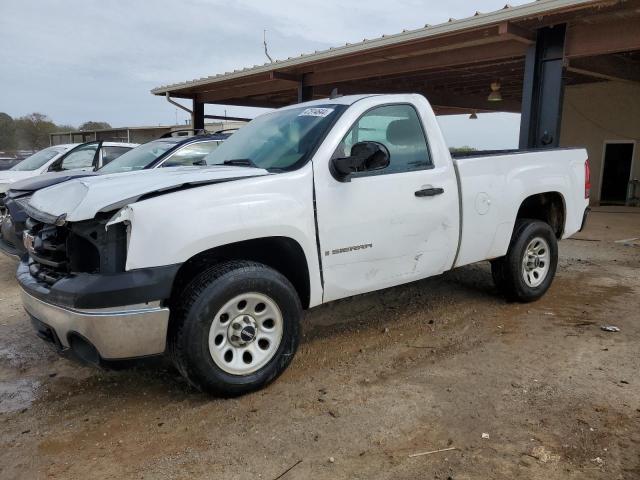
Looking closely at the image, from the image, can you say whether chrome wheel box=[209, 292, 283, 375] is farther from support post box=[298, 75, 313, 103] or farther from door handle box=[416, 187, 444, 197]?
support post box=[298, 75, 313, 103]

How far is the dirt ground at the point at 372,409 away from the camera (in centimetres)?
264

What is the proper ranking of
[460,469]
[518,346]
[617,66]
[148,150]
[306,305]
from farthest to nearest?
1. [617,66]
2. [148,150]
3. [518,346]
4. [306,305]
5. [460,469]

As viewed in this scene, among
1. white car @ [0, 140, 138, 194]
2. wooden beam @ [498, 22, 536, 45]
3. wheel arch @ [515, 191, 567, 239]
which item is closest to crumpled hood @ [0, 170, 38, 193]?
white car @ [0, 140, 138, 194]

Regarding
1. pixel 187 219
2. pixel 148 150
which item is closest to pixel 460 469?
pixel 187 219

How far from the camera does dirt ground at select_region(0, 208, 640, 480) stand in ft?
8.66

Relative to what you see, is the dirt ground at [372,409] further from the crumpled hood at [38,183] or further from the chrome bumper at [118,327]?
the crumpled hood at [38,183]

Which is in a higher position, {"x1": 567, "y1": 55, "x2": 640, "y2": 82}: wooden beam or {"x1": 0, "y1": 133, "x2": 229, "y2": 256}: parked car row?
{"x1": 567, "y1": 55, "x2": 640, "y2": 82}: wooden beam

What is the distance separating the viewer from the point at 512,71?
1229 centimetres

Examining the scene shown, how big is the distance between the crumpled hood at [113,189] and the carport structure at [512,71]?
6040 mm

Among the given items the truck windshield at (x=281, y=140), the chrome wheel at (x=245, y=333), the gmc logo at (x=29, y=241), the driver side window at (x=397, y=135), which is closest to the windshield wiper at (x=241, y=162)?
the truck windshield at (x=281, y=140)

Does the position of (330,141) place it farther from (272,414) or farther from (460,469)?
(460,469)

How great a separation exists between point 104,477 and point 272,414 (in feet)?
3.21

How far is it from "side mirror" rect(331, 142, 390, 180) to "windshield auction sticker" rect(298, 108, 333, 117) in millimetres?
521

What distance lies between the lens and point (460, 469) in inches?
101
